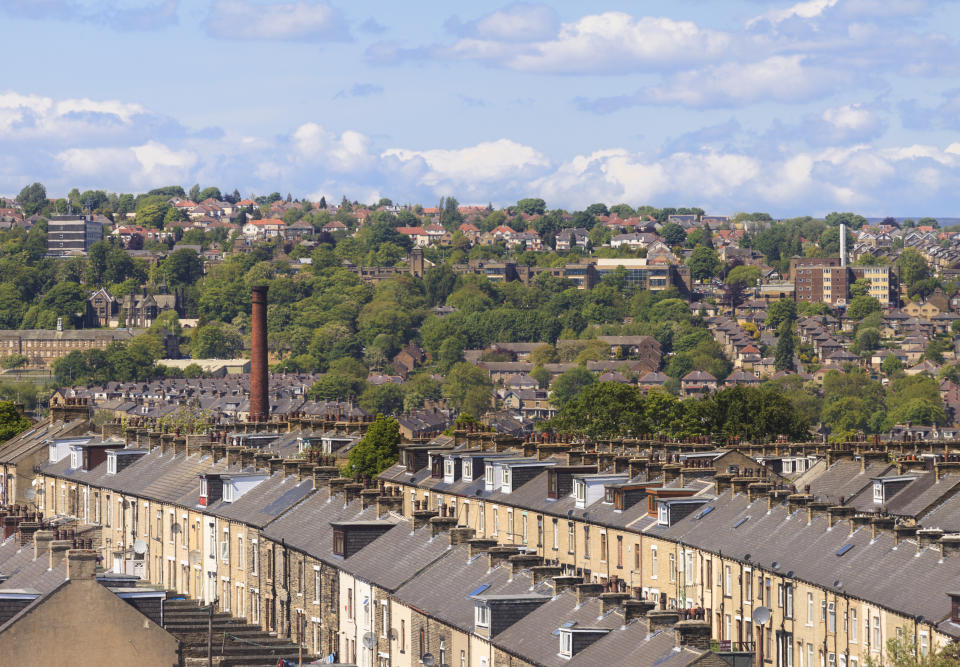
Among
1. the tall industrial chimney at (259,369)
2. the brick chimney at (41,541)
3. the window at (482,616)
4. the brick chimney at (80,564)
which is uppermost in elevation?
the brick chimney at (80,564)

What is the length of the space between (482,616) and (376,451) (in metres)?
40.8

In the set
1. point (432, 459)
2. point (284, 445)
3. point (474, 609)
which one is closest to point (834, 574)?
point (474, 609)

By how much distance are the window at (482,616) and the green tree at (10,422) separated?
58.5 metres

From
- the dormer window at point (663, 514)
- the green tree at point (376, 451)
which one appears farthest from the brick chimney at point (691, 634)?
the green tree at point (376, 451)

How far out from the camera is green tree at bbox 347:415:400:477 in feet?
269

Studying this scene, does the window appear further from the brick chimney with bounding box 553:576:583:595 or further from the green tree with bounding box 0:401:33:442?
the green tree with bounding box 0:401:33:442

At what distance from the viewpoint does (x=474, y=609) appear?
4331cm

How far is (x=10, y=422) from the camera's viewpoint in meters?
101

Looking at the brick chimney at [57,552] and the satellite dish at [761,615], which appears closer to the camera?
the satellite dish at [761,615]

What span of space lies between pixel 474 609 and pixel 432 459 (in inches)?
1237

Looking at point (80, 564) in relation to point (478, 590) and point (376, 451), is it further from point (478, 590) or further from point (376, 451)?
point (376, 451)

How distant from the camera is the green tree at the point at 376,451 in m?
81.9

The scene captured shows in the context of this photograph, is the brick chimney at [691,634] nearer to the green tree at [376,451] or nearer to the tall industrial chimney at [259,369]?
the green tree at [376,451]

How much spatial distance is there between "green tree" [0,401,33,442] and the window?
2303 inches
